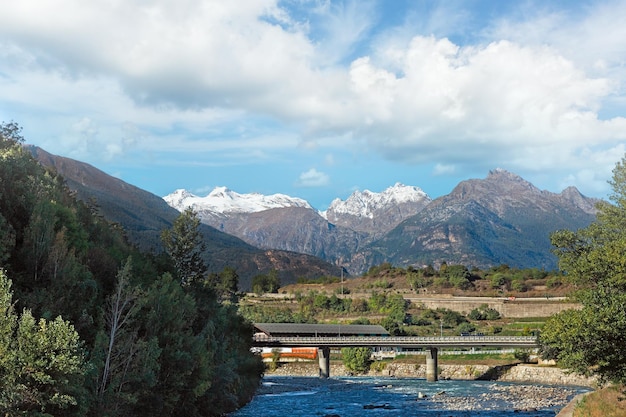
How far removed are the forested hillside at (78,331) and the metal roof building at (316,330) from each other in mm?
120120

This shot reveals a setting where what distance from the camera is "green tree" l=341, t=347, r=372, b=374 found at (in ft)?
497

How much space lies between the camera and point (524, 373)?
127 m

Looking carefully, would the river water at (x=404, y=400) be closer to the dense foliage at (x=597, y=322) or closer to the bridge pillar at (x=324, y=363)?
the bridge pillar at (x=324, y=363)

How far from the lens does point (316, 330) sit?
18375 cm

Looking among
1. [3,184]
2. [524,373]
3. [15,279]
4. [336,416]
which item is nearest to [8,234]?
[15,279]

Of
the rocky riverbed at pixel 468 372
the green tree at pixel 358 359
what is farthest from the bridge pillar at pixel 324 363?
the rocky riverbed at pixel 468 372

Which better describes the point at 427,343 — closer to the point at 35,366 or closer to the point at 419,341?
the point at 419,341

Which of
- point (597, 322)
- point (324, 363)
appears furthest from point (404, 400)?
point (324, 363)

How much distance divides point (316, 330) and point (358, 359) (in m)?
33.6

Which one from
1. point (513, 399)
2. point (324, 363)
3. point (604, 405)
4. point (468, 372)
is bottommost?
point (468, 372)

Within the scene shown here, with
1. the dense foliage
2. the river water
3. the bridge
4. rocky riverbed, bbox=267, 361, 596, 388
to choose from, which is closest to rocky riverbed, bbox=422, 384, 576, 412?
the river water

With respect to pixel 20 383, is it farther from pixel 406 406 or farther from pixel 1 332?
pixel 406 406

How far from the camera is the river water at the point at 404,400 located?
74.8 metres

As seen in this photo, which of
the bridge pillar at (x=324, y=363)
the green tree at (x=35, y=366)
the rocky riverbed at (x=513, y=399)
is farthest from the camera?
the bridge pillar at (x=324, y=363)
